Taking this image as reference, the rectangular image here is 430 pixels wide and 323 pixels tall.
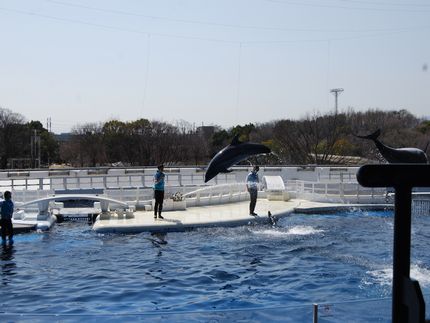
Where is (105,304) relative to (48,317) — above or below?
below

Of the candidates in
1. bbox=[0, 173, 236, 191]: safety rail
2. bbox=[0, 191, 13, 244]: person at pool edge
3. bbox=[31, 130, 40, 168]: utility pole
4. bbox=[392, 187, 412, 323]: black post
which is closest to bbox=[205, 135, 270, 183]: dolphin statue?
bbox=[0, 191, 13, 244]: person at pool edge

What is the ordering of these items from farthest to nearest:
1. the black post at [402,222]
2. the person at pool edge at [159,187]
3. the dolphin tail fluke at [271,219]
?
1. the dolphin tail fluke at [271,219]
2. the person at pool edge at [159,187]
3. the black post at [402,222]

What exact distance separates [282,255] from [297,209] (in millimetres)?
6927

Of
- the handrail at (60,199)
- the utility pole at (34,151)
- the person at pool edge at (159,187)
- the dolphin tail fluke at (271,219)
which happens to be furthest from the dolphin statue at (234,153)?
the utility pole at (34,151)

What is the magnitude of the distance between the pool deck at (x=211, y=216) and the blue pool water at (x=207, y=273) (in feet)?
1.35

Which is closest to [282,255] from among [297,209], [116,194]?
[297,209]

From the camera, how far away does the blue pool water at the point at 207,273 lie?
723cm

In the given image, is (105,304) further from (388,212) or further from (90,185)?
(90,185)

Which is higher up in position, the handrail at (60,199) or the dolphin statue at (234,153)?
the dolphin statue at (234,153)

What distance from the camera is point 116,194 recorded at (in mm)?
18359

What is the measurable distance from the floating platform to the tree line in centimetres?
3254

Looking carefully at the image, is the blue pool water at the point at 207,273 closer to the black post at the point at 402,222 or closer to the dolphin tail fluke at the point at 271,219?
the dolphin tail fluke at the point at 271,219

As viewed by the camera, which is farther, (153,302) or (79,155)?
(79,155)

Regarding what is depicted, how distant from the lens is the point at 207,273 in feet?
33.0
